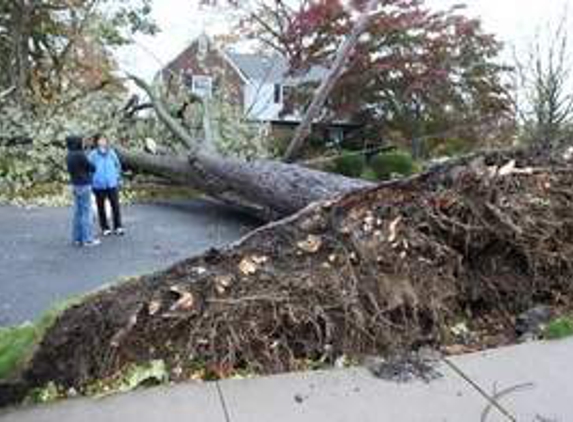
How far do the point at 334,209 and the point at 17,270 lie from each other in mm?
5099

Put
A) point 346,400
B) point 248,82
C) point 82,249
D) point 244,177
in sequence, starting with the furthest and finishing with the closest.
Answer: point 248,82 < point 244,177 < point 82,249 < point 346,400

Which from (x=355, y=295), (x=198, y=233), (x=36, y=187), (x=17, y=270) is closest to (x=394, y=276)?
(x=355, y=295)

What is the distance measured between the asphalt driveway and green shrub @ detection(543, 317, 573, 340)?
420cm

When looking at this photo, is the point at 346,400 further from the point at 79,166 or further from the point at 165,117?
the point at 165,117

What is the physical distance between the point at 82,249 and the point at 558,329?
22.6ft

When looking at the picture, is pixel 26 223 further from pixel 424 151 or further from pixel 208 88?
pixel 424 151

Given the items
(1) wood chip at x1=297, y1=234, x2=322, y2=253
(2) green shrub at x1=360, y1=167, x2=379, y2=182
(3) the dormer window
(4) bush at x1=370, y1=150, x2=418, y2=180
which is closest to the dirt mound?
(1) wood chip at x1=297, y1=234, x2=322, y2=253

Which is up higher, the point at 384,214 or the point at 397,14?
the point at 397,14

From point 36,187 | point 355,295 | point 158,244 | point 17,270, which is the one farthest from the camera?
point 36,187

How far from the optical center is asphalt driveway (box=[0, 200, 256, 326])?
7.69 metres

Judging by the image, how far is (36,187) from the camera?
15930 millimetres

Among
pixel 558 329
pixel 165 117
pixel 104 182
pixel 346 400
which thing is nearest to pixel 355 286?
pixel 346 400

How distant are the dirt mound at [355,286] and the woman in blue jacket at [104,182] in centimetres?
678

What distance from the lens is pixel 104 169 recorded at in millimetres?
11102
